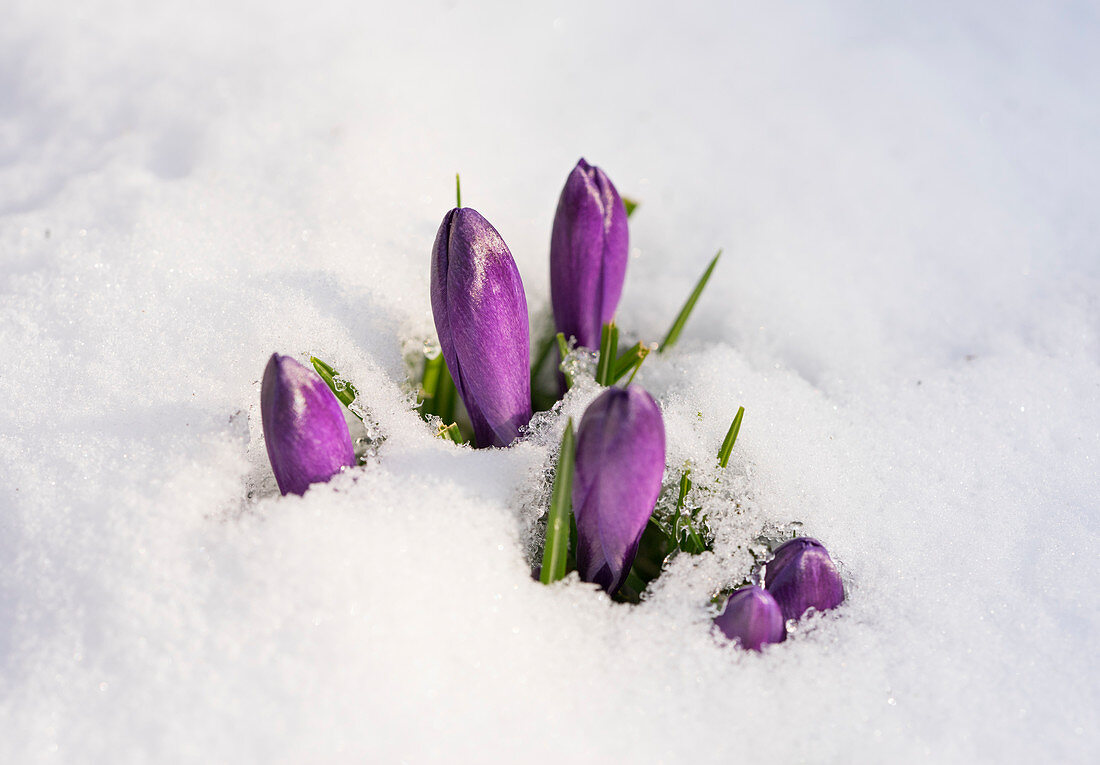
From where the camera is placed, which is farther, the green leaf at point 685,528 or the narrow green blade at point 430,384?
the narrow green blade at point 430,384

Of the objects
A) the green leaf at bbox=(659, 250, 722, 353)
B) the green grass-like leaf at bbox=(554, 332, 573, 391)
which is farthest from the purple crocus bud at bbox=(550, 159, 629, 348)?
the green leaf at bbox=(659, 250, 722, 353)

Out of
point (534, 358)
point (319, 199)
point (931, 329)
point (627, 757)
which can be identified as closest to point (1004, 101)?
point (931, 329)

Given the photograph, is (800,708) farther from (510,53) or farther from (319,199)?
(510,53)

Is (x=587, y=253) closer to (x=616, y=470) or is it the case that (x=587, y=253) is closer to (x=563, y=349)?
(x=563, y=349)

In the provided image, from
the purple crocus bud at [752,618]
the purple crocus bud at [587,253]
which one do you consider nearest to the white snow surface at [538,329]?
the purple crocus bud at [752,618]

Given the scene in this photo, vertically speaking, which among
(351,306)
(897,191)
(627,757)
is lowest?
(627,757)

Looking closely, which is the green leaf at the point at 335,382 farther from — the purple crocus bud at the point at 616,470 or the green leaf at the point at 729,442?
the green leaf at the point at 729,442

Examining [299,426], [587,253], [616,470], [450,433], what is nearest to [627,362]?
[587,253]
